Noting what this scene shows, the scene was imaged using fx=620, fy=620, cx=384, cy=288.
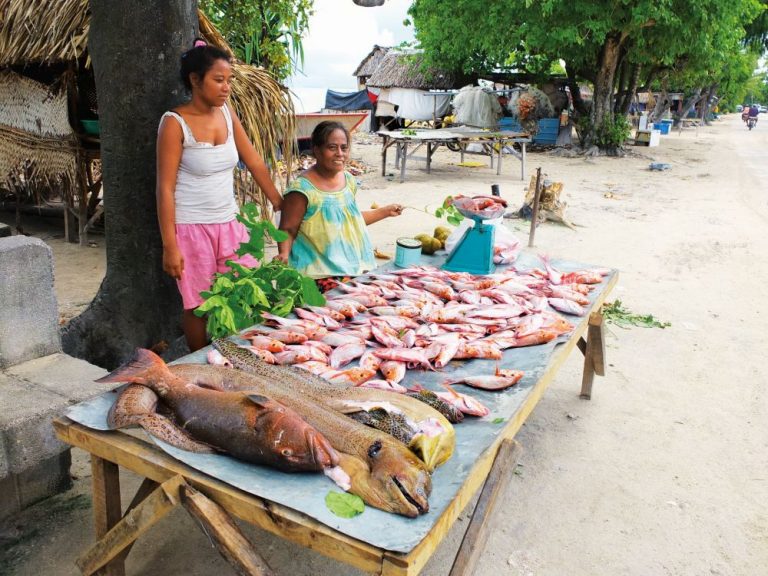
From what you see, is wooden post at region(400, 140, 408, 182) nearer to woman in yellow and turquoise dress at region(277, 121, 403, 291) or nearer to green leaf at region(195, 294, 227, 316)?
woman in yellow and turquoise dress at region(277, 121, 403, 291)

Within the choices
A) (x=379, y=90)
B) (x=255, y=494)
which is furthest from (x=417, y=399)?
(x=379, y=90)

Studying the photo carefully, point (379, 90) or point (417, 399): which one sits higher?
point (379, 90)

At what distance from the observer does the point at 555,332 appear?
2.99 metres

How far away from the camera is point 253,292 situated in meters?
2.91

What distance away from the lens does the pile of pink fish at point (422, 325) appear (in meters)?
2.56

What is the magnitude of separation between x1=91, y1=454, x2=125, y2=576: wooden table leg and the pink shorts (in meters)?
1.42

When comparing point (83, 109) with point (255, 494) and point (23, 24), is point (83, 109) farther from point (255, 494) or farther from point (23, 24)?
point (255, 494)

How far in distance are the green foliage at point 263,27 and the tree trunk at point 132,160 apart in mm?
3328

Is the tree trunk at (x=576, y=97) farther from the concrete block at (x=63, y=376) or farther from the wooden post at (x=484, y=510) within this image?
the wooden post at (x=484, y=510)

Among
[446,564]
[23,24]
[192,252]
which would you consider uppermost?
[23,24]

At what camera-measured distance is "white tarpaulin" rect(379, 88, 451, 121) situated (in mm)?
26703

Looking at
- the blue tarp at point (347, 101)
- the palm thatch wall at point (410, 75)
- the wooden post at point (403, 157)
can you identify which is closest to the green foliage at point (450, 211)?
the wooden post at point (403, 157)

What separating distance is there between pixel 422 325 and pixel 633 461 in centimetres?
159

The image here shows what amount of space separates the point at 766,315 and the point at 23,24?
7697 millimetres
